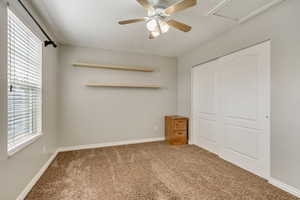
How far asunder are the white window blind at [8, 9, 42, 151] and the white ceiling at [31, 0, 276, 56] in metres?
0.55

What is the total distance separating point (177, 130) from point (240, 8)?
9.35 ft

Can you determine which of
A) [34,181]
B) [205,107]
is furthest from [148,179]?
[205,107]

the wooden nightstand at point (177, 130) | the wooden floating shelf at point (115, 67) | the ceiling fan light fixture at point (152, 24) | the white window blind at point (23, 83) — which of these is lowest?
the wooden nightstand at point (177, 130)

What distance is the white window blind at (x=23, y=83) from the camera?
63.3 inches

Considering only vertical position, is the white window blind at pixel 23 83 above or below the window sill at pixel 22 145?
above

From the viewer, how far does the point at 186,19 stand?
2.41 m

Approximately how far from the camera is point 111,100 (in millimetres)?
3869

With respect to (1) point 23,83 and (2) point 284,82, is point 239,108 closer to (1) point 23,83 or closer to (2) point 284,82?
(2) point 284,82

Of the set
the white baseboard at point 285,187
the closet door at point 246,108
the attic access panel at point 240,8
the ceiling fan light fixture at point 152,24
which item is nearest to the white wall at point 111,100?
the closet door at point 246,108

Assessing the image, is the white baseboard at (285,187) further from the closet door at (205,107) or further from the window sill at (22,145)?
the window sill at (22,145)

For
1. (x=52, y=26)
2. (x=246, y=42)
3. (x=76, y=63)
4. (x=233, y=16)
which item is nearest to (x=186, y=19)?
(x=233, y=16)

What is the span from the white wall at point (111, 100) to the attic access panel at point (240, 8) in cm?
228

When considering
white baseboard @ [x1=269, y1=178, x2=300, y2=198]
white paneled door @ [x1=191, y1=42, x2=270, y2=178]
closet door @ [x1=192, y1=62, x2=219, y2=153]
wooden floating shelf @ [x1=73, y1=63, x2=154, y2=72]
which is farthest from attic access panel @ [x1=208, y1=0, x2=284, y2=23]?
white baseboard @ [x1=269, y1=178, x2=300, y2=198]

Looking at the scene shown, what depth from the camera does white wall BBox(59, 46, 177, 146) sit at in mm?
3531
